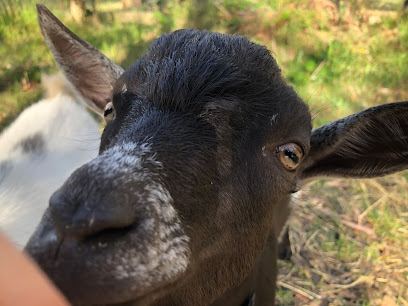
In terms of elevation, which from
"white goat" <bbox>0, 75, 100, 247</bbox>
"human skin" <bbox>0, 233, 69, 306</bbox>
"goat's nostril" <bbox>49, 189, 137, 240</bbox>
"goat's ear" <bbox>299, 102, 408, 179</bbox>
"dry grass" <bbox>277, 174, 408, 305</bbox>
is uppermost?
"human skin" <bbox>0, 233, 69, 306</bbox>

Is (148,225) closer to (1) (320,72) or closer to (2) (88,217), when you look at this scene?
(2) (88,217)

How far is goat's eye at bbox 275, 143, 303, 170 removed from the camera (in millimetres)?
2104

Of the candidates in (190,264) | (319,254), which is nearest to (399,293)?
(319,254)

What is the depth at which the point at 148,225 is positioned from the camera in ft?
4.48

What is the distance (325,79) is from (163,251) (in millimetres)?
7596

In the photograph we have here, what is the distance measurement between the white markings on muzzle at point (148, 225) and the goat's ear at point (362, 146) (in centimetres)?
144

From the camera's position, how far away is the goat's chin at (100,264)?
1.23 m

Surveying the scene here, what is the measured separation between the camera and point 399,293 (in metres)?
4.37

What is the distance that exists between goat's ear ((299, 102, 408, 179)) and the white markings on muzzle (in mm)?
1443

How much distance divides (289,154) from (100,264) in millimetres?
1365

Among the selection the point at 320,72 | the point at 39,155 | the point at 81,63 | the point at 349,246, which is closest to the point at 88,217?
the point at 81,63

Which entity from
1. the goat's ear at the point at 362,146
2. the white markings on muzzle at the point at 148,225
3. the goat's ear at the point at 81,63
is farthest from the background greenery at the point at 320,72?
the white markings on muzzle at the point at 148,225

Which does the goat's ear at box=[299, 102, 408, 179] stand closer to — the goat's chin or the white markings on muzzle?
the white markings on muzzle

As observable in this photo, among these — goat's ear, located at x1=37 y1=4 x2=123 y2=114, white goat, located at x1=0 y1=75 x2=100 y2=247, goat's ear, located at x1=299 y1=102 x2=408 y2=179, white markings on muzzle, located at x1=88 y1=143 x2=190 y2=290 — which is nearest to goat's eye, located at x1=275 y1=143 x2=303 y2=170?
goat's ear, located at x1=299 y1=102 x2=408 y2=179
